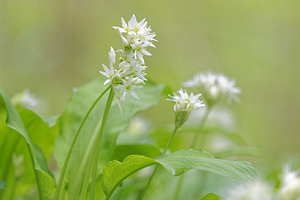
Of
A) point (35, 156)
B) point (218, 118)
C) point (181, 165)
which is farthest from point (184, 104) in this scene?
point (218, 118)

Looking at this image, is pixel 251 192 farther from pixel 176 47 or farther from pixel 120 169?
pixel 176 47

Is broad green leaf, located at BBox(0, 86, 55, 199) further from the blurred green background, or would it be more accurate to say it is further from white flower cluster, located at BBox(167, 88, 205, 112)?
the blurred green background

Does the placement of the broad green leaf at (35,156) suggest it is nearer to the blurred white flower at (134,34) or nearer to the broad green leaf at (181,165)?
the broad green leaf at (181,165)

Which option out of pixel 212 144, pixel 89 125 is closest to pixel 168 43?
pixel 212 144

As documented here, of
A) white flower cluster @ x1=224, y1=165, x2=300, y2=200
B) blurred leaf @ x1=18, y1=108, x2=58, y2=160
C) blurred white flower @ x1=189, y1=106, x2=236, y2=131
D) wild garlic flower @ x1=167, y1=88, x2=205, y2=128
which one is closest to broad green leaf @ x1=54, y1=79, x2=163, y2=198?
blurred leaf @ x1=18, y1=108, x2=58, y2=160

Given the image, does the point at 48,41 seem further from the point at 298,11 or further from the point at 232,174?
the point at 232,174

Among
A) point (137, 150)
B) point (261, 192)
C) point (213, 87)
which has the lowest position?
point (261, 192)

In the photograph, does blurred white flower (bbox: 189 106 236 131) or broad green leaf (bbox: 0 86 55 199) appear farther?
blurred white flower (bbox: 189 106 236 131)
